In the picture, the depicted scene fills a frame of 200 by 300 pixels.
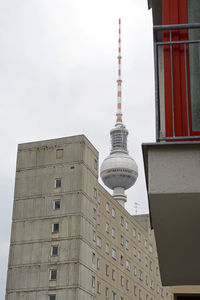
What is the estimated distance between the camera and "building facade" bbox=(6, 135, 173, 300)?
220ft

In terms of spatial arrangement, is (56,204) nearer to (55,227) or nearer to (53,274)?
(55,227)

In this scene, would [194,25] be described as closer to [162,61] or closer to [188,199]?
[162,61]

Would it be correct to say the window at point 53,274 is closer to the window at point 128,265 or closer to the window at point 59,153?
the window at point 59,153

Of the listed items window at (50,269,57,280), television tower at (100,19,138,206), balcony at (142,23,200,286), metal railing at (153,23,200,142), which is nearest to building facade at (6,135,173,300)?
window at (50,269,57,280)

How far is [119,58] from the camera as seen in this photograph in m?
156

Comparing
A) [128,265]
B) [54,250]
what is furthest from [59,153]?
[128,265]

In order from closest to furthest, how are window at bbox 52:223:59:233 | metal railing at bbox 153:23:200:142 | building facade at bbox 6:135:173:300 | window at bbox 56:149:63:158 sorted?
1. metal railing at bbox 153:23:200:142
2. building facade at bbox 6:135:173:300
3. window at bbox 52:223:59:233
4. window at bbox 56:149:63:158

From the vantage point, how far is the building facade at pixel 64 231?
220 ft

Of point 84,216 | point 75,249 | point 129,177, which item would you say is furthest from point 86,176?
point 129,177

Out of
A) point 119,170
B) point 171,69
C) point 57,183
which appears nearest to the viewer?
point 171,69

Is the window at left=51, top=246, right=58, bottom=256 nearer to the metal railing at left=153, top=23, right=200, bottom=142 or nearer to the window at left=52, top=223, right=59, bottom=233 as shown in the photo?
the window at left=52, top=223, right=59, bottom=233

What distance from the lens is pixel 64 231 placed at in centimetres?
6900

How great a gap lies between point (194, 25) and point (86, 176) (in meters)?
68.7

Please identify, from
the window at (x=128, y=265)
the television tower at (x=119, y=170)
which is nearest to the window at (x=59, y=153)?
the window at (x=128, y=265)
